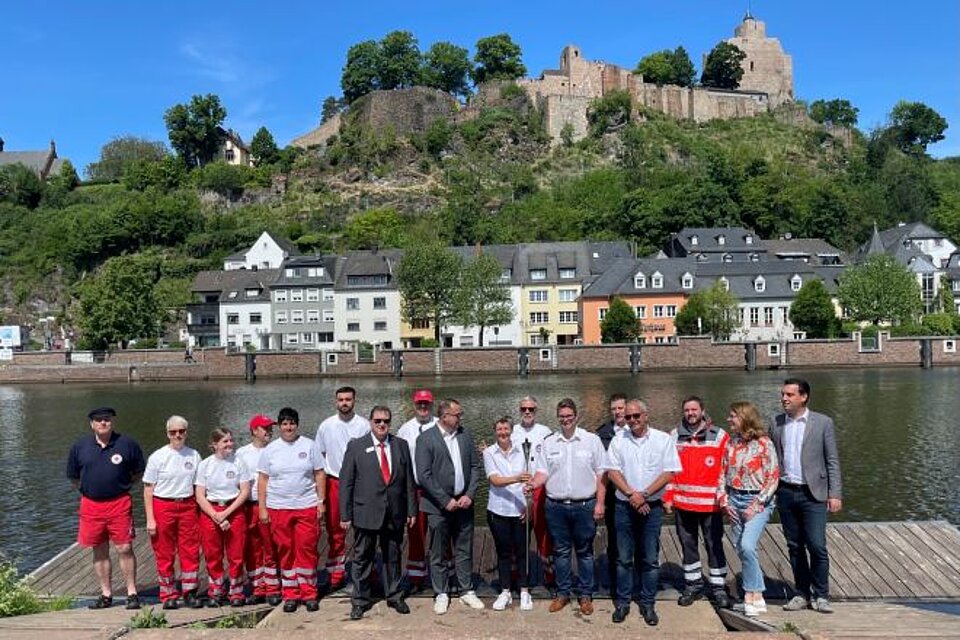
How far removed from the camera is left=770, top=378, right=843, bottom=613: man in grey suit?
7.93 m

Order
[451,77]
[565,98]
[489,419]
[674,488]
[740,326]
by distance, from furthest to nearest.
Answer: [451,77] → [565,98] → [740,326] → [489,419] → [674,488]

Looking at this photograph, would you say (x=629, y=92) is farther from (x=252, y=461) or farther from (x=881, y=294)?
(x=252, y=461)

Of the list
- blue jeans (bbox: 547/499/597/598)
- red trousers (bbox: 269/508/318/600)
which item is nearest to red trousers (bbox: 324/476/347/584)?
red trousers (bbox: 269/508/318/600)

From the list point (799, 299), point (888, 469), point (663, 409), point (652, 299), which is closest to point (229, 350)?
point (652, 299)

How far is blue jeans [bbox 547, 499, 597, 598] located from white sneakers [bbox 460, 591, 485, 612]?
82cm

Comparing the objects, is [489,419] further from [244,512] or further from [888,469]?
[244,512]

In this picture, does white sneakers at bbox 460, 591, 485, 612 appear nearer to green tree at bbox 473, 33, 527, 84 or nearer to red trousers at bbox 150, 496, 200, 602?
red trousers at bbox 150, 496, 200, 602

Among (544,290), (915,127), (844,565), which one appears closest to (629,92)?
(915,127)

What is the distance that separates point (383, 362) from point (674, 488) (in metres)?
48.3

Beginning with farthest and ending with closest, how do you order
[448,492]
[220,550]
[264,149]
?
[264,149] < [220,550] < [448,492]

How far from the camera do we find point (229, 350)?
5825cm

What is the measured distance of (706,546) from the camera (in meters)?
8.38

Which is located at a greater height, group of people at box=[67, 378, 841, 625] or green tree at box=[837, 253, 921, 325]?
green tree at box=[837, 253, 921, 325]

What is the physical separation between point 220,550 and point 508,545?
10.4ft
